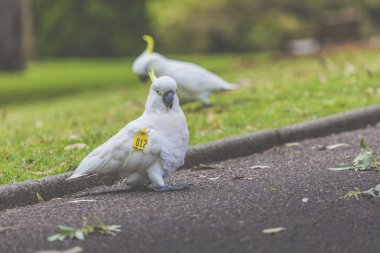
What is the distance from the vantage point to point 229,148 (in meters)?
5.36

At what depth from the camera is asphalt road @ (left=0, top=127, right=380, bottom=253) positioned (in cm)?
312

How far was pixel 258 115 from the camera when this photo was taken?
21.8 feet

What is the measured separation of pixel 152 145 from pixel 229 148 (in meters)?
1.53

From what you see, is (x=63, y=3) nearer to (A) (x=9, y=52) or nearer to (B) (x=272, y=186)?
(A) (x=9, y=52)

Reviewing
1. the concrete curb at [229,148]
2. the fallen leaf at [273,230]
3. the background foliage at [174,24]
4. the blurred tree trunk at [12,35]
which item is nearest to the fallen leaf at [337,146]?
the concrete curb at [229,148]

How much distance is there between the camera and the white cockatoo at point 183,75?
6223 millimetres

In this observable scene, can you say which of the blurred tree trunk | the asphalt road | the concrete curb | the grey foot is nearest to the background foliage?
the blurred tree trunk

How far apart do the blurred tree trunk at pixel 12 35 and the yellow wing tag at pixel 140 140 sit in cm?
1024

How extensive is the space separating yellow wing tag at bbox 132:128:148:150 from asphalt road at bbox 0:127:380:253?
0.96 ft

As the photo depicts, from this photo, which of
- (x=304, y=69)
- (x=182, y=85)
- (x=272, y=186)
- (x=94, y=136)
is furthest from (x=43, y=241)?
(x=304, y=69)

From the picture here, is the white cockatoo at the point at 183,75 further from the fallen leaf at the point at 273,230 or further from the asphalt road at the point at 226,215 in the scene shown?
the fallen leaf at the point at 273,230

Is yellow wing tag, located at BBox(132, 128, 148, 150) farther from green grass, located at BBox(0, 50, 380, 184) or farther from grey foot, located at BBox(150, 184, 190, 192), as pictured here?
green grass, located at BBox(0, 50, 380, 184)

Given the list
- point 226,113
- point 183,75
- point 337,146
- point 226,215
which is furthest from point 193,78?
point 226,215

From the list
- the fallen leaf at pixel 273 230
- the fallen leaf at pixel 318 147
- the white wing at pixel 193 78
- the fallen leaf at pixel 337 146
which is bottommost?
the fallen leaf at pixel 318 147
